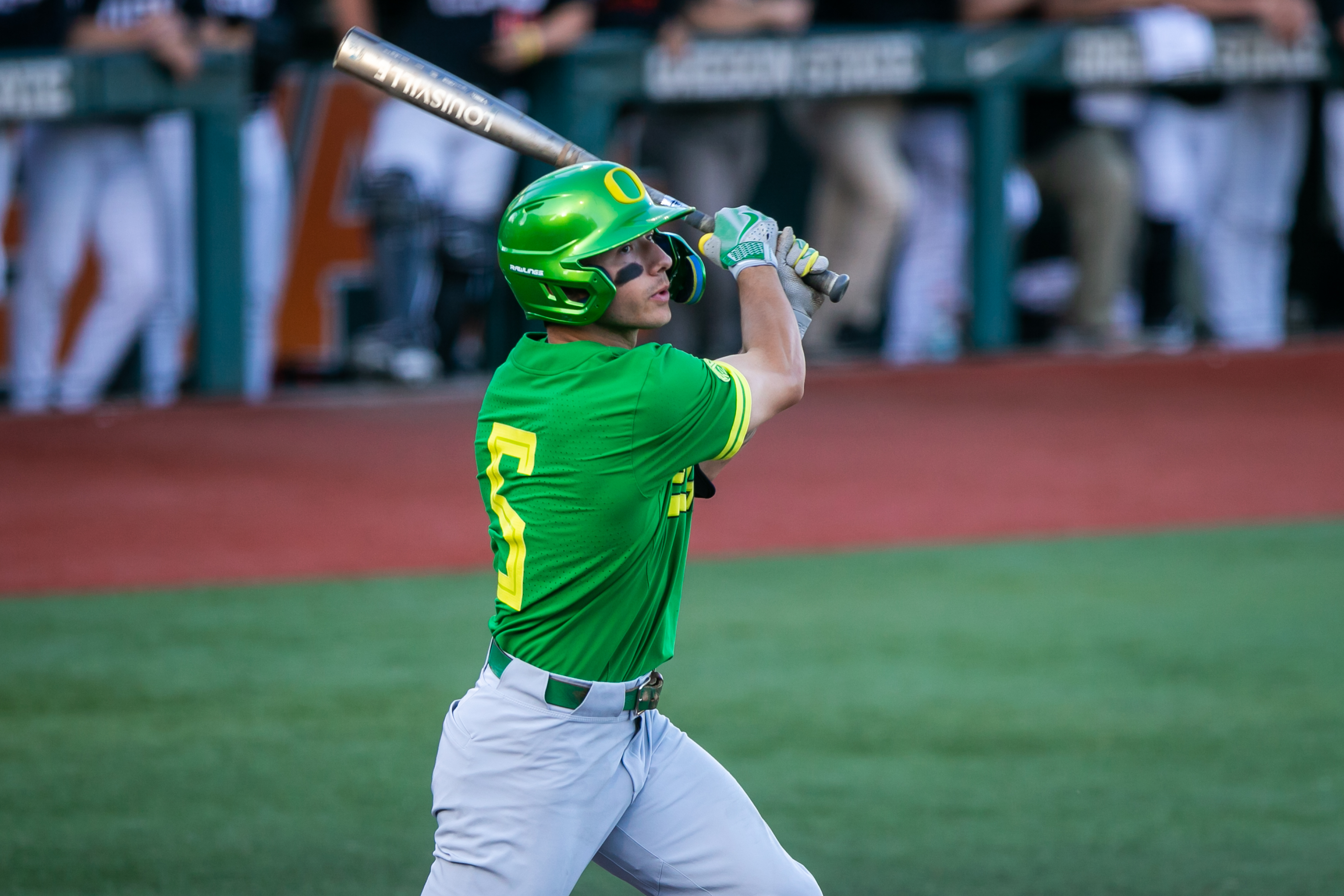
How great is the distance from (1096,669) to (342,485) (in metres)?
3.73

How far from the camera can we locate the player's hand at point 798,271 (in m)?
3.12

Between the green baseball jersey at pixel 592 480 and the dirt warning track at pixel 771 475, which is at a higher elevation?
the green baseball jersey at pixel 592 480

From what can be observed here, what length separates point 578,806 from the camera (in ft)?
9.01

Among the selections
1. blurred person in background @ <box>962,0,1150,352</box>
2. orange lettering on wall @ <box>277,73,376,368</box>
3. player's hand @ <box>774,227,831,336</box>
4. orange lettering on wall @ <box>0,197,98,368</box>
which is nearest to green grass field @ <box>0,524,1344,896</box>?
player's hand @ <box>774,227,831,336</box>

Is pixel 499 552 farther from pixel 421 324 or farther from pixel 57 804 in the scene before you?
pixel 421 324

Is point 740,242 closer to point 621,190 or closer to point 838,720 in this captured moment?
point 621,190

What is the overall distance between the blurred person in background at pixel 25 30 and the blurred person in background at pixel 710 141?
2898 mm

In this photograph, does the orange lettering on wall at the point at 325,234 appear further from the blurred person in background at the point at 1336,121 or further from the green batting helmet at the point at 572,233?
the green batting helmet at the point at 572,233

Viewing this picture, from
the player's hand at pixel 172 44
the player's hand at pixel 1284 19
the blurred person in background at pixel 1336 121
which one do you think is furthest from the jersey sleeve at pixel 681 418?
the blurred person in background at pixel 1336 121

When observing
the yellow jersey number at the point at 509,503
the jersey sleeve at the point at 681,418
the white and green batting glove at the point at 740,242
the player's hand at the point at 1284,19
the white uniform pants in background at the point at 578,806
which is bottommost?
the white uniform pants in background at the point at 578,806

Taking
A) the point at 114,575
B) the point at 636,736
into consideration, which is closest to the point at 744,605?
the point at 114,575

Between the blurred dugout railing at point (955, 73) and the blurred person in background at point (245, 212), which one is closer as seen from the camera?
the blurred person in background at point (245, 212)

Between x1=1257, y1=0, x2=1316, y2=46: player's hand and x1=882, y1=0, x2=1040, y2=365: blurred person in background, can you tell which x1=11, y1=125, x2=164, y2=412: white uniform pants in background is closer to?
x1=882, y1=0, x2=1040, y2=365: blurred person in background

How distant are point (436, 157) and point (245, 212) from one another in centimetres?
104
